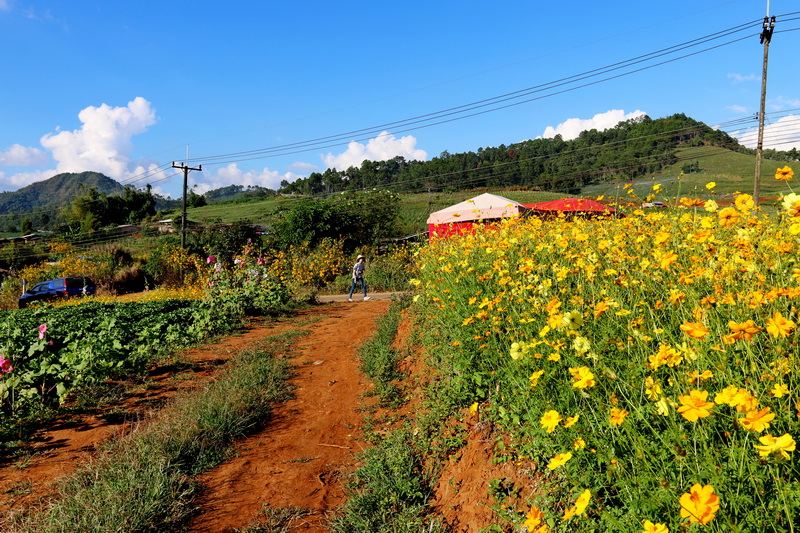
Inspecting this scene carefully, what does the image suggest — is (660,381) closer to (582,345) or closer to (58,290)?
(582,345)

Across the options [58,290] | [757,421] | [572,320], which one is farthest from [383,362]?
[58,290]

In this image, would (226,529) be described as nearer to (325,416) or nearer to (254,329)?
(325,416)

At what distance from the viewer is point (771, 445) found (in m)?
1.12

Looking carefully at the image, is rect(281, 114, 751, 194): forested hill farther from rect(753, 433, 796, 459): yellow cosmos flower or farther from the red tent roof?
rect(753, 433, 796, 459): yellow cosmos flower

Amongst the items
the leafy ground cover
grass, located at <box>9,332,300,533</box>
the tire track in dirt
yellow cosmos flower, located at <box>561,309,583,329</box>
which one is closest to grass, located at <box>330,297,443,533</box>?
the tire track in dirt

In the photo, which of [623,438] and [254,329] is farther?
[254,329]

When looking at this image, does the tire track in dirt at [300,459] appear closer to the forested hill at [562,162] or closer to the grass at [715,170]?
the forested hill at [562,162]

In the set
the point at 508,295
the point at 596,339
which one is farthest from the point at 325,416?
the point at 596,339

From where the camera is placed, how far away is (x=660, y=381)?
1.66m

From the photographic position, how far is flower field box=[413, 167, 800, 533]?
4.59 ft

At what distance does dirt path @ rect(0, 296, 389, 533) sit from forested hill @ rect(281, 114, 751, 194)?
100 ft

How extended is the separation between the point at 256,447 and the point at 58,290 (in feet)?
66.7

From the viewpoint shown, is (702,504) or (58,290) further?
(58,290)

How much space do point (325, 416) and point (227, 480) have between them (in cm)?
124
